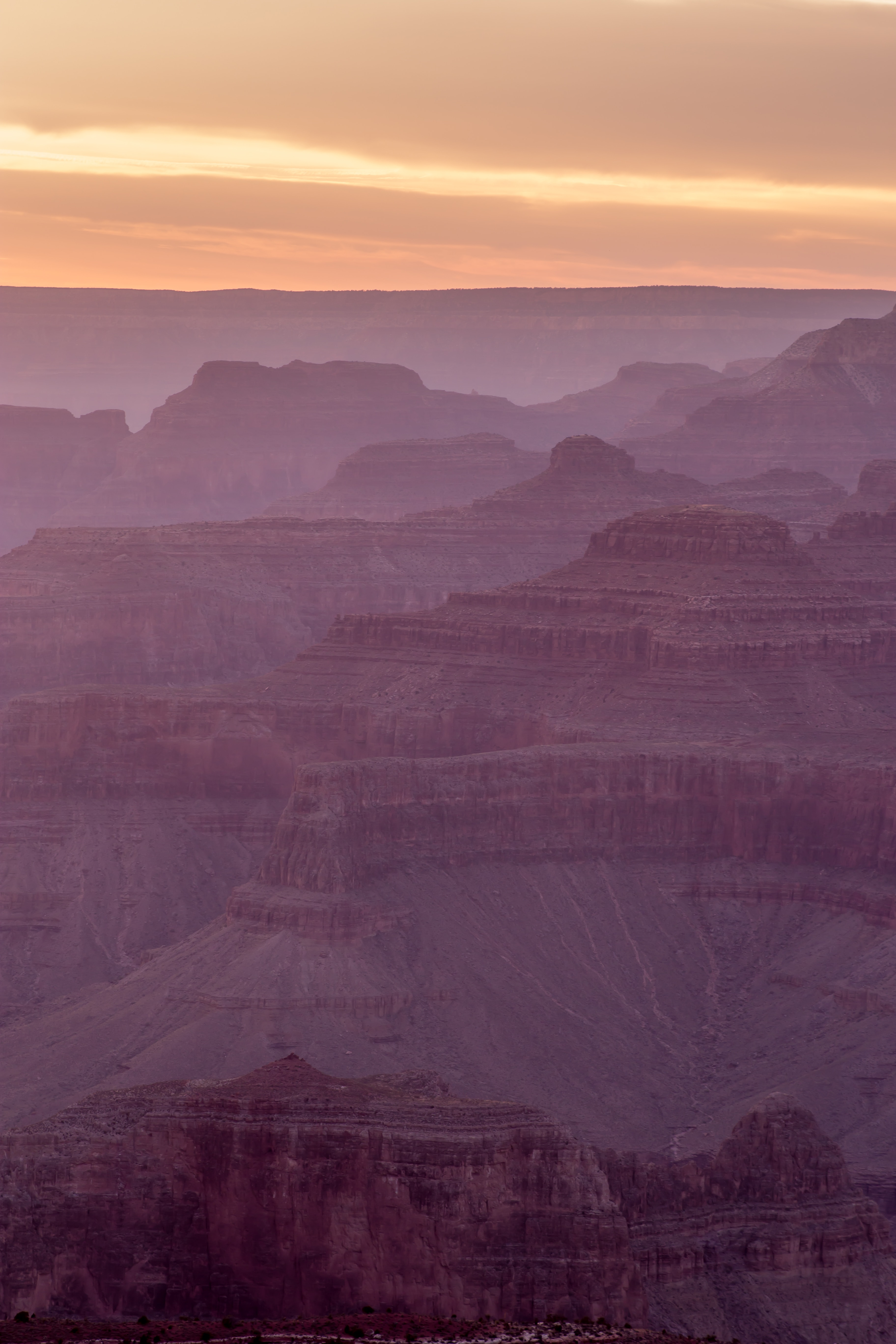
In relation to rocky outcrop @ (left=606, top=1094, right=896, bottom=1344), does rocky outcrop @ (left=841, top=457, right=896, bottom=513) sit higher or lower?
higher

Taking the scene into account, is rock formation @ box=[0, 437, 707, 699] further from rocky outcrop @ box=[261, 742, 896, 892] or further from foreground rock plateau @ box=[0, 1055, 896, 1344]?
foreground rock plateau @ box=[0, 1055, 896, 1344]

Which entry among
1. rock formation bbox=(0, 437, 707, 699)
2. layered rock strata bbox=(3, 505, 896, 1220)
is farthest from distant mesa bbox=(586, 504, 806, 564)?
rock formation bbox=(0, 437, 707, 699)

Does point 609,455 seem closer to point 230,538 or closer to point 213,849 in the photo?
point 230,538

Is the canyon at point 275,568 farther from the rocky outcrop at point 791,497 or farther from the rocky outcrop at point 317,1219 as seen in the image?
the rocky outcrop at point 317,1219

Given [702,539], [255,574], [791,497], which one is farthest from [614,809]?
[791,497]

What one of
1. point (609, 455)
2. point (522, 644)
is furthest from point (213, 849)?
point (609, 455)

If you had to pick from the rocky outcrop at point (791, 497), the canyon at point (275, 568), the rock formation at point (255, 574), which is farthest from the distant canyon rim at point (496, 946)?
the rocky outcrop at point (791, 497)
